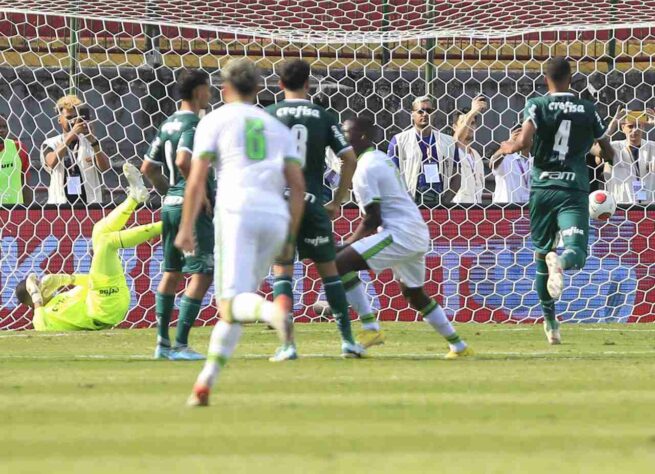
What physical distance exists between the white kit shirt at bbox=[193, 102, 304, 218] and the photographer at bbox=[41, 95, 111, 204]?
7.76 metres

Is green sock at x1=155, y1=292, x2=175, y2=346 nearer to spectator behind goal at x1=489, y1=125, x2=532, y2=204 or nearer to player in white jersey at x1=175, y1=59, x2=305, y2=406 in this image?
player in white jersey at x1=175, y1=59, x2=305, y2=406

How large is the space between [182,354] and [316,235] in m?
1.33

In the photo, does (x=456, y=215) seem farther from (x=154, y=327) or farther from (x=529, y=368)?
(x=529, y=368)

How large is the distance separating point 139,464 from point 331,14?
47.3ft

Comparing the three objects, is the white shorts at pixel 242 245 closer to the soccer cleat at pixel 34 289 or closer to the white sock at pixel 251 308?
the white sock at pixel 251 308

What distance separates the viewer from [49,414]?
6727mm

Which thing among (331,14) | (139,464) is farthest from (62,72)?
(139,464)

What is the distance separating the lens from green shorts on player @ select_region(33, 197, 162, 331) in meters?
13.9

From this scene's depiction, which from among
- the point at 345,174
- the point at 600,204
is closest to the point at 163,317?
the point at 345,174

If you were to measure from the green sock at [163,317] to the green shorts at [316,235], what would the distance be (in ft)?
3.71

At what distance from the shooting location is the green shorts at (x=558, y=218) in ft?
37.5

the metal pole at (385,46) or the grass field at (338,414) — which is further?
the metal pole at (385,46)

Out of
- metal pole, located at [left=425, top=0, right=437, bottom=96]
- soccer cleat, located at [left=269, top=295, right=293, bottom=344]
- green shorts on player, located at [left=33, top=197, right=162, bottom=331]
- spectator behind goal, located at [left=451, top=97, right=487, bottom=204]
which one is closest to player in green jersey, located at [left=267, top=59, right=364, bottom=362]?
soccer cleat, located at [left=269, top=295, right=293, bottom=344]

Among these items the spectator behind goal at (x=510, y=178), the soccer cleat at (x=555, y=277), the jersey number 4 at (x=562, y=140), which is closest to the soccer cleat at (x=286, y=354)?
the soccer cleat at (x=555, y=277)
